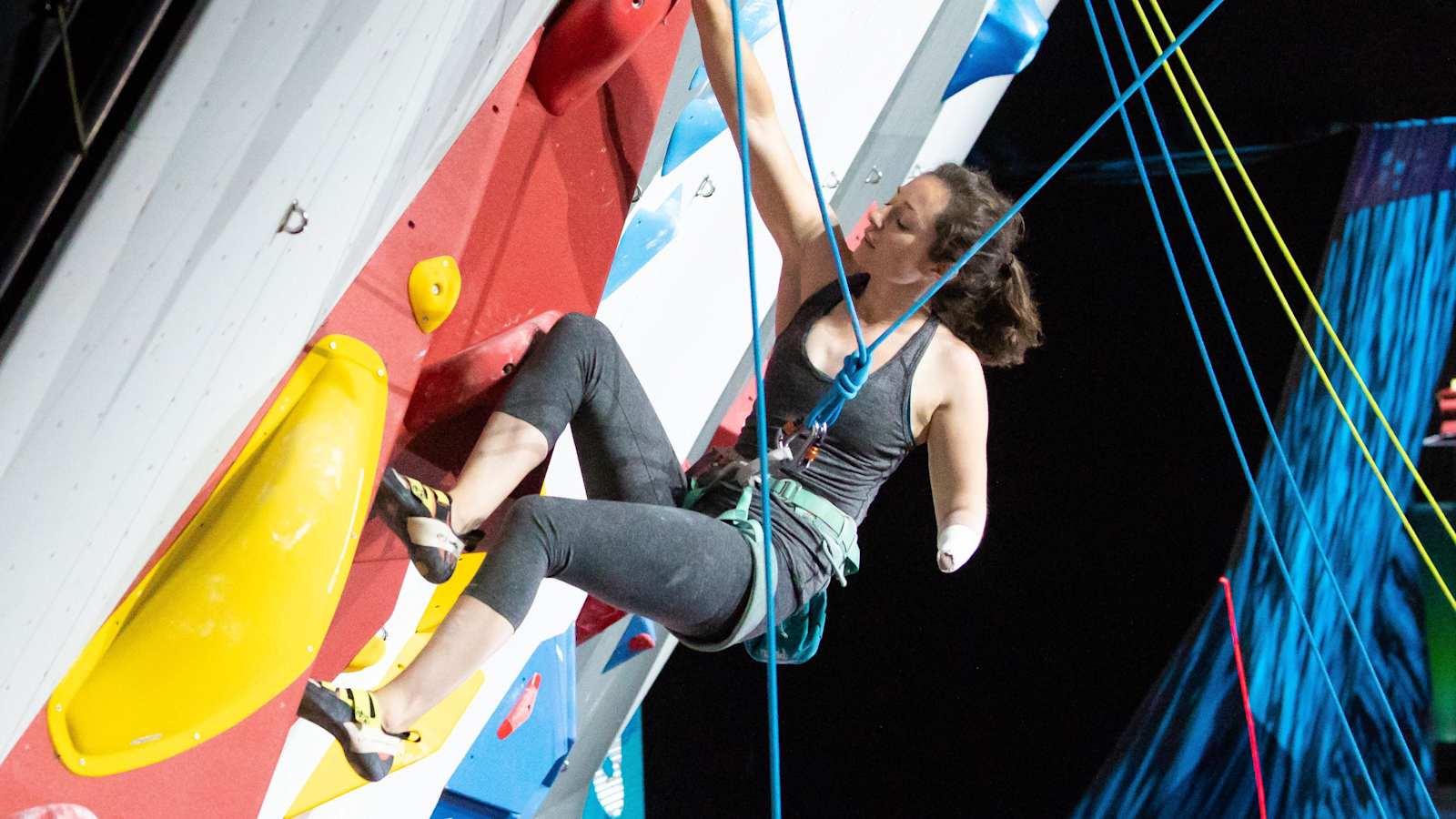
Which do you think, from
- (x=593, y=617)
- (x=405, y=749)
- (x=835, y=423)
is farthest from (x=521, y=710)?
(x=835, y=423)

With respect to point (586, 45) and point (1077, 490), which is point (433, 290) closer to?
point (586, 45)

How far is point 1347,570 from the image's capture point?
237cm

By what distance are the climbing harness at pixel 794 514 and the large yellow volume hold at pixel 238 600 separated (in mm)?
387

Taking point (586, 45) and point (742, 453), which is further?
point (742, 453)

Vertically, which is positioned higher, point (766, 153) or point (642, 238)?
point (766, 153)

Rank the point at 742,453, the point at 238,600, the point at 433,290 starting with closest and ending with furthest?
1. the point at 238,600
2. the point at 433,290
3. the point at 742,453


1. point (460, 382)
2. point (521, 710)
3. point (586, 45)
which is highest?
point (586, 45)

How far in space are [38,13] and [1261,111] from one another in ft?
7.52

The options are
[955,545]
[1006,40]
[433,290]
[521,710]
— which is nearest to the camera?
[433,290]

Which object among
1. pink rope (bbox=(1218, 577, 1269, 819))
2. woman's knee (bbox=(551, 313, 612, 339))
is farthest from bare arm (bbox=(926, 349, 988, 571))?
pink rope (bbox=(1218, 577, 1269, 819))

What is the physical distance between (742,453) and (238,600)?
23.9 inches

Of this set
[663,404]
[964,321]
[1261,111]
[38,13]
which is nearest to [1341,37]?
[1261,111]

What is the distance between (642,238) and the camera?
63.9 inches

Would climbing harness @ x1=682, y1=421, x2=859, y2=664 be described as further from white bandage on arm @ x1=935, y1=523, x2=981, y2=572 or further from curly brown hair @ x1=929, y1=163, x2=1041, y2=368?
curly brown hair @ x1=929, y1=163, x2=1041, y2=368
